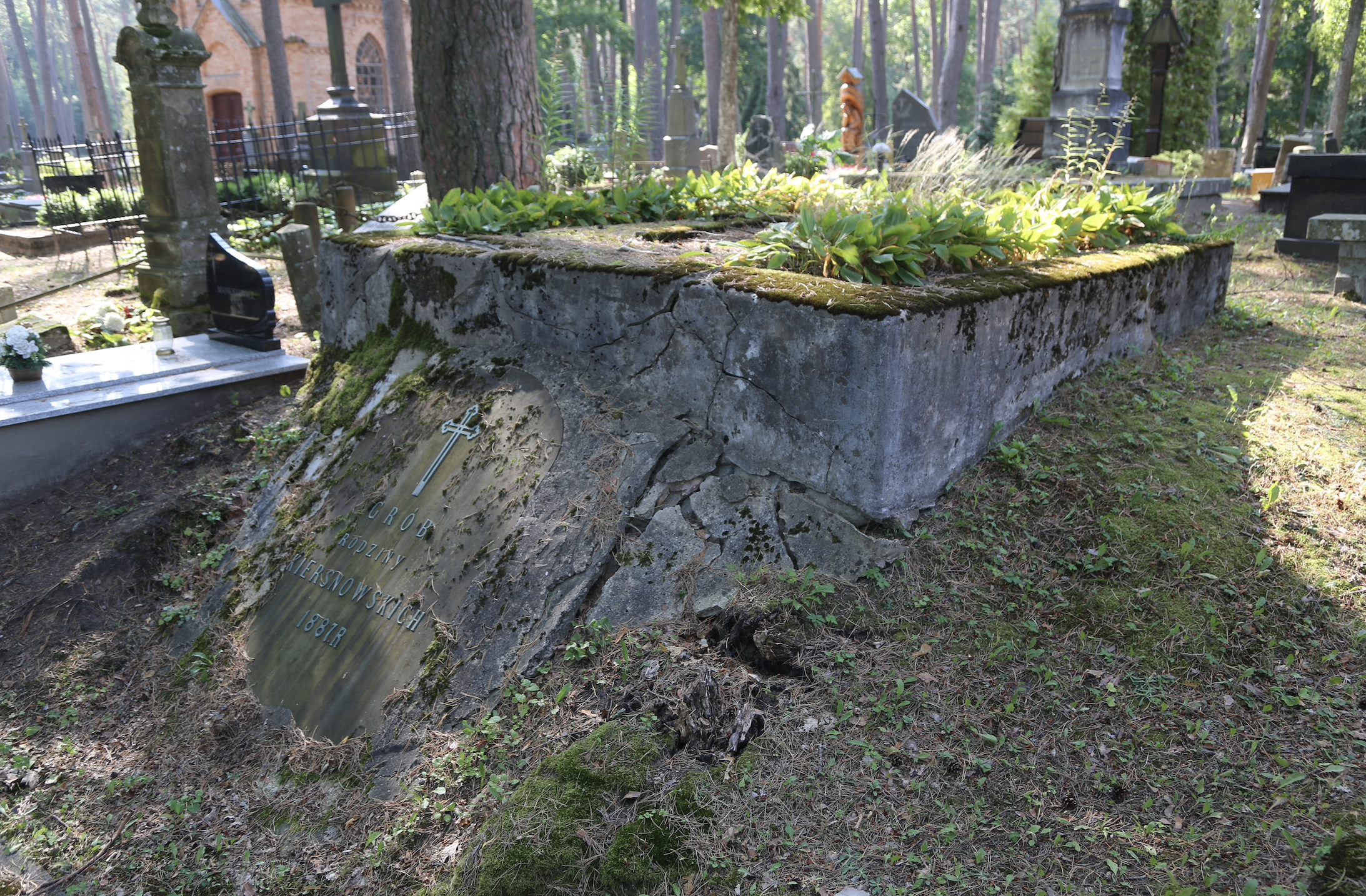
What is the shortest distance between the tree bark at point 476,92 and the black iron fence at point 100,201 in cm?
572

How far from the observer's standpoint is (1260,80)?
66.3ft

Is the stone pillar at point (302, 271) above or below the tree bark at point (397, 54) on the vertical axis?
below

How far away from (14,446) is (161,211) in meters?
3.50

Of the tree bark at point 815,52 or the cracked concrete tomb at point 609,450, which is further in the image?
the tree bark at point 815,52

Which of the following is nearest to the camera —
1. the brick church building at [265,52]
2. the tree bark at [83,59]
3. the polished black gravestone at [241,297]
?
the polished black gravestone at [241,297]

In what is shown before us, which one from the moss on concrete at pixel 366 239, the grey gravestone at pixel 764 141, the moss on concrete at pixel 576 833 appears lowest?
the moss on concrete at pixel 576 833

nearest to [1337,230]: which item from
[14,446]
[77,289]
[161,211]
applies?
[14,446]

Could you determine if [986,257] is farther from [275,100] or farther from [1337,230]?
[275,100]

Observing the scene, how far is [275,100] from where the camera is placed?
2347 centimetres

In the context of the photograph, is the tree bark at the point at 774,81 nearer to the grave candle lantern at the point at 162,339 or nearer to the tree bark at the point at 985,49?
the tree bark at the point at 985,49

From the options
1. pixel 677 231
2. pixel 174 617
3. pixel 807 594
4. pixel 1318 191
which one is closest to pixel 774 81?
pixel 1318 191

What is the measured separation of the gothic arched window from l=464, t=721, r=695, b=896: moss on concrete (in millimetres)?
30145

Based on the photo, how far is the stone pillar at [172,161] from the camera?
7609 mm

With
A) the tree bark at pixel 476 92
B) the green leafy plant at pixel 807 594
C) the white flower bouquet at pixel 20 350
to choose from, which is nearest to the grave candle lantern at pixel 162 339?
the white flower bouquet at pixel 20 350
